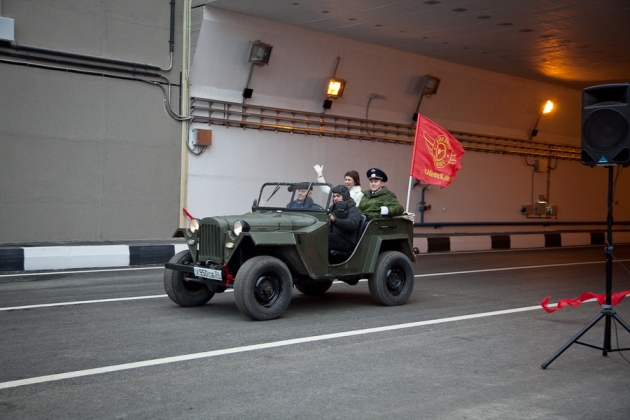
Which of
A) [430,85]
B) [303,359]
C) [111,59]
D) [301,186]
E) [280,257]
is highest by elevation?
[430,85]

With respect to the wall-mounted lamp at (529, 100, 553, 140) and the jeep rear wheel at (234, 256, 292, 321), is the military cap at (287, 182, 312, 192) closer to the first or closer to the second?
the jeep rear wheel at (234, 256, 292, 321)

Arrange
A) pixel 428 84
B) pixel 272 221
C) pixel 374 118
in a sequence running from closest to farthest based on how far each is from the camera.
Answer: pixel 272 221 → pixel 374 118 → pixel 428 84

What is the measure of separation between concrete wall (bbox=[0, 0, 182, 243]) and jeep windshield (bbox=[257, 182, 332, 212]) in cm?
519

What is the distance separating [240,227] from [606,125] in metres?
3.92

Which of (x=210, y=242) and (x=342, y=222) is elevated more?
(x=342, y=222)

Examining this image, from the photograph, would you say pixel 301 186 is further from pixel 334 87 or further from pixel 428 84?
pixel 428 84

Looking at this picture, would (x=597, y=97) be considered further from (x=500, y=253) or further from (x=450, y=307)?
(x=500, y=253)

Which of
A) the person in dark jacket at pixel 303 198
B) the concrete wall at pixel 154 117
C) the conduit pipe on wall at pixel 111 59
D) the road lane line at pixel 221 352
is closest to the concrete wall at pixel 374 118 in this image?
the concrete wall at pixel 154 117

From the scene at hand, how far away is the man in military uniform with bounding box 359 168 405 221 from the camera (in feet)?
31.6

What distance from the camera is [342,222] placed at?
359 inches

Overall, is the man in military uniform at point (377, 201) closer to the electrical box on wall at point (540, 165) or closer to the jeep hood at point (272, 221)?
the jeep hood at point (272, 221)

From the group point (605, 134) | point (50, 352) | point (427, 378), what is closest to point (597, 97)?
point (605, 134)

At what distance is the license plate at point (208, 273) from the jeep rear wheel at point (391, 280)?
215 centimetres

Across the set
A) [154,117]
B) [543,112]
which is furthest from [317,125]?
[543,112]
